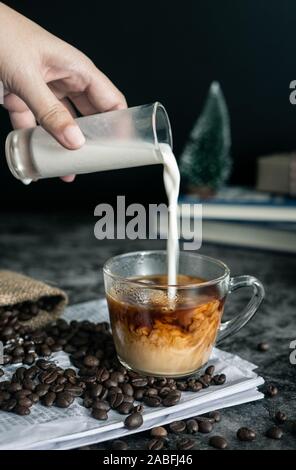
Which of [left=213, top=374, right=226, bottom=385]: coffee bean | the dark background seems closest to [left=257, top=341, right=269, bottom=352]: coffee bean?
[left=213, top=374, right=226, bottom=385]: coffee bean

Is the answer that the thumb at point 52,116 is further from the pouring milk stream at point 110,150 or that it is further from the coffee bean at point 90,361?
the coffee bean at point 90,361

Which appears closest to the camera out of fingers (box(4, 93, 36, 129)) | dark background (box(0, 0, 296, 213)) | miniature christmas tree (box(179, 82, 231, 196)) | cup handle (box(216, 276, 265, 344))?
cup handle (box(216, 276, 265, 344))

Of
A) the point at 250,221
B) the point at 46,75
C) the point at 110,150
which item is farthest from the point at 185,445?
the point at 250,221

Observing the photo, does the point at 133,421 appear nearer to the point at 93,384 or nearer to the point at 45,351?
the point at 93,384

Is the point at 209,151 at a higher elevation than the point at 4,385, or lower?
higher

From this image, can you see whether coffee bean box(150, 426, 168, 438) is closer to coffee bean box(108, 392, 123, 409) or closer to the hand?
coffee bean box(108, 392, 123, 409)
